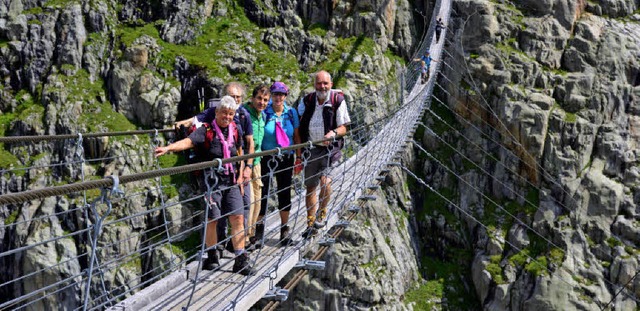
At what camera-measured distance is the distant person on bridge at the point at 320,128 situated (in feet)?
15.7

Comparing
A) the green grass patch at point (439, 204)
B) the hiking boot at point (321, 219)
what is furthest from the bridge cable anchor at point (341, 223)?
the green grass patch at point (439, 204)

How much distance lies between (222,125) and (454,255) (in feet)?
46.6

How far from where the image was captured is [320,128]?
191 inches

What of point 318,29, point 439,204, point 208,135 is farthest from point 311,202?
point 318,29

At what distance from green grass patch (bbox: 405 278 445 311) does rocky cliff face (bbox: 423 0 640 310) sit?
1.12 m

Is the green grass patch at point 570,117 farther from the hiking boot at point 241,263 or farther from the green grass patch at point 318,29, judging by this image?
the hiking boot at point 241,263

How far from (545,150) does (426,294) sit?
18.9 feet

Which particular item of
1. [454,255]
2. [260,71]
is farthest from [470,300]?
[260,71]

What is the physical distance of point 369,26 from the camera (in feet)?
60.2

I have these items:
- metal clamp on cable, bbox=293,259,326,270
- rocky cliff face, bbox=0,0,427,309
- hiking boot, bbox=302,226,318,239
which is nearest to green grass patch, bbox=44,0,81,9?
rocky cliff face, bbox=0,0,427,309

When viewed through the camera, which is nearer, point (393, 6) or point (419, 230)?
point (419, 230)

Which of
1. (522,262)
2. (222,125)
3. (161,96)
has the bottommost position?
(522,262)

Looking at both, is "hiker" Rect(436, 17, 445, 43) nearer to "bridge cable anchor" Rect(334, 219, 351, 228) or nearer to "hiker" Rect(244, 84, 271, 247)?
"bridge cable anchor" Rect(334, 219, 351, 228)

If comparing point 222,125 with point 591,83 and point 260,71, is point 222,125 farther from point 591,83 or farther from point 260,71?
point 591,83
